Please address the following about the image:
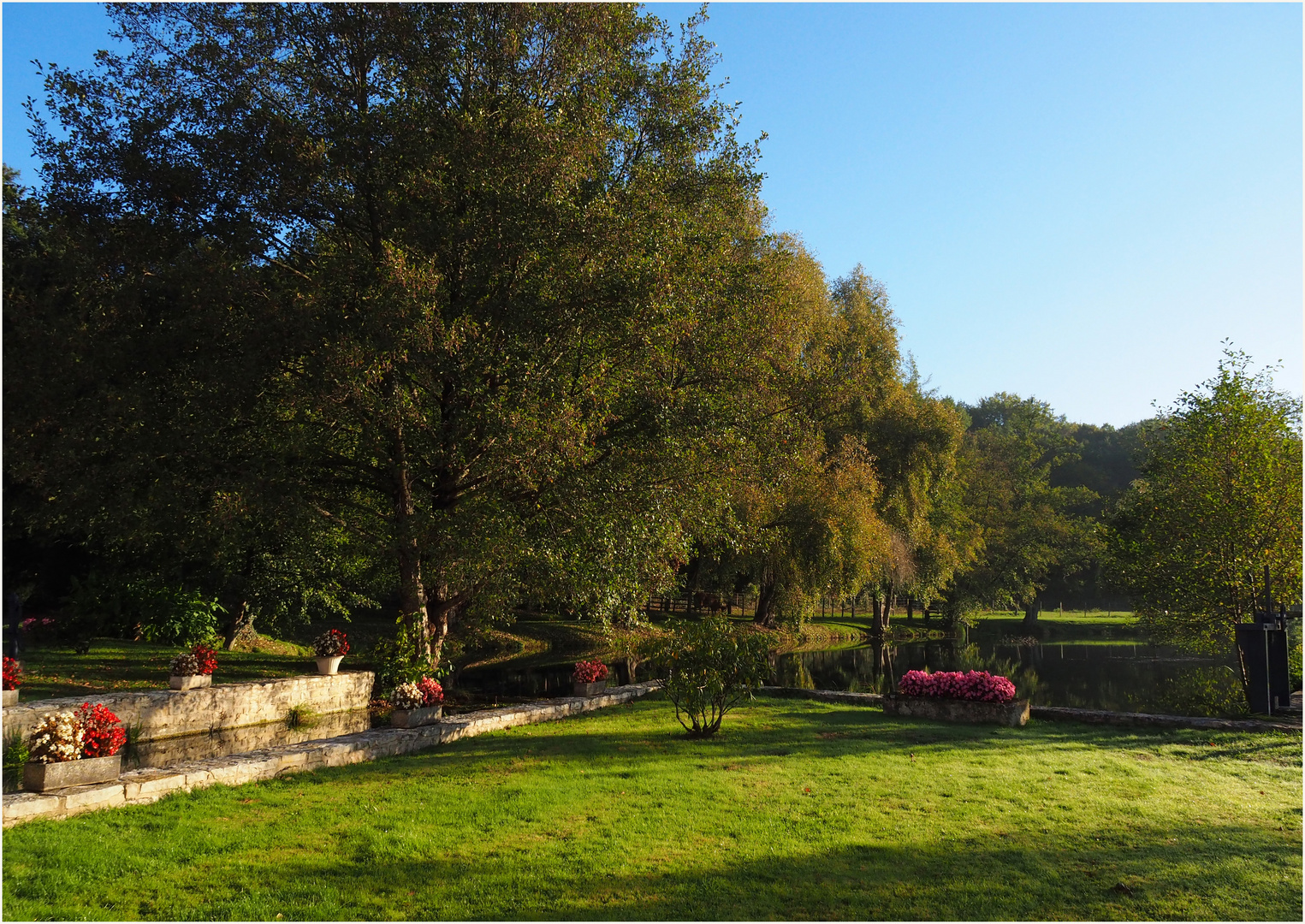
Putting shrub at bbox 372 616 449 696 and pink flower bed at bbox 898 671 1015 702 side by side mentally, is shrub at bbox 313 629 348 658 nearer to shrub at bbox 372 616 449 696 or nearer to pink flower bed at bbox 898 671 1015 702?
shrub at bbox 372 616 449 696

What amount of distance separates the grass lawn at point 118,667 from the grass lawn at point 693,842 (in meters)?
8.12

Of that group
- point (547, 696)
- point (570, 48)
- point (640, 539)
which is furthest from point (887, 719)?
point (570, 48)

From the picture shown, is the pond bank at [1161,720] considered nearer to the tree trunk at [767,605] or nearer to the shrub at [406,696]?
the shrub at [406,696]

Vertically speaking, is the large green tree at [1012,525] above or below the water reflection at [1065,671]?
above

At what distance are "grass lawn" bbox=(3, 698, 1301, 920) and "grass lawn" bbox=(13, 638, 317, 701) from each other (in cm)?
812

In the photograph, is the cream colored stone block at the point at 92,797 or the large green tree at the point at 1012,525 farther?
the large green tree at the point at 1012,525

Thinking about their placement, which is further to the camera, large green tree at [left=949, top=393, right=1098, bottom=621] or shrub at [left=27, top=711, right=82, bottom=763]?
large green tree at [left=949, top=393, right=1098, bottom=621]

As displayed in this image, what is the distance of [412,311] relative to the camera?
11.9 metres

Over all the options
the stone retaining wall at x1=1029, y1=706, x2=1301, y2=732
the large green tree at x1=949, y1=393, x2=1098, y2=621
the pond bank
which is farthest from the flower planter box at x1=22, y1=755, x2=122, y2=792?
the large green tree at x1=949, y1=393, x2=1098, y2=621

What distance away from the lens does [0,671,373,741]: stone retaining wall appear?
35.7 ft

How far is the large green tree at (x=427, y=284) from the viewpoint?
1262cm

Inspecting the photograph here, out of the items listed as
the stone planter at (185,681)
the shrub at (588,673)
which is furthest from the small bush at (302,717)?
the shrub at (588,673)

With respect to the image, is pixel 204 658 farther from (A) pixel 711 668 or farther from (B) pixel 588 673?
(A) pixel 711 668

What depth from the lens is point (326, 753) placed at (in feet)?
31.3
